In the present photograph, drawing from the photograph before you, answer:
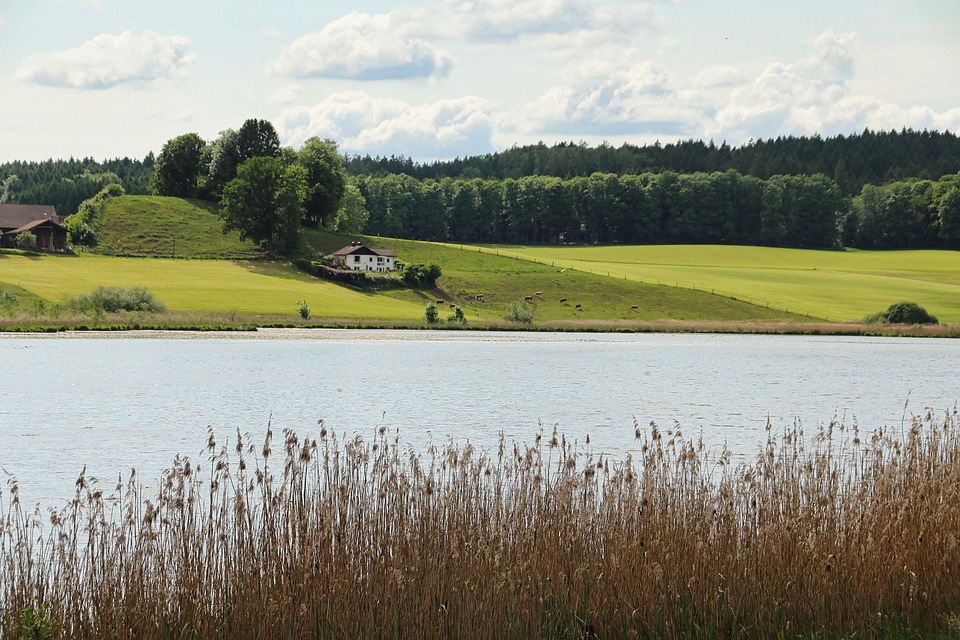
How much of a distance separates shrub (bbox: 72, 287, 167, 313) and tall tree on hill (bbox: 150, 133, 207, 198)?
77958 mm

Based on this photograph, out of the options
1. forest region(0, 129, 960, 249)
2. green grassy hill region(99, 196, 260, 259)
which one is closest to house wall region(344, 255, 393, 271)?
green grassy hill region(99, 196, 260, 259)

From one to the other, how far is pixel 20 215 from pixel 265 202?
39.2 m

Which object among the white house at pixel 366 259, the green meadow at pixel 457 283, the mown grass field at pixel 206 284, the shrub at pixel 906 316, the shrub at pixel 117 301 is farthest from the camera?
the white house at pixel 366 259

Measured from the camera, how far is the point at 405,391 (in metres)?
35.2

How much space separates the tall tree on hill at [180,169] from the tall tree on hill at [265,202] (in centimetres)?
3741

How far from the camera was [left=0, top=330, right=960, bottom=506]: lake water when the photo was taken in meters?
23.2

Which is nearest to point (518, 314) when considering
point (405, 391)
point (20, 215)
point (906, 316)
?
point (906, 316)

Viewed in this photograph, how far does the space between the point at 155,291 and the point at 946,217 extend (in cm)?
13061

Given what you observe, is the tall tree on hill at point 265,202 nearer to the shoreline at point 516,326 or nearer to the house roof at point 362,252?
the house roof at point 362,252

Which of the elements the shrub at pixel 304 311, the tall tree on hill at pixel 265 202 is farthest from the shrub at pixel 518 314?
the tall tree on hill at pixel 265 202

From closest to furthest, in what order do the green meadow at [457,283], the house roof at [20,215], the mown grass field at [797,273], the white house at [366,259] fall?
the green meadow at [457,283], the mown grass field at [797,273], the white house at [366,259], the house roof at [20,215]

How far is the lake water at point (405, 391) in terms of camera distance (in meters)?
23.2

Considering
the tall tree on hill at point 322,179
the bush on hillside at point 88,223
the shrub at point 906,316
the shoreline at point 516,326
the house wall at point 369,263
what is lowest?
the shoreline at point 516,326

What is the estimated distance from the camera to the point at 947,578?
1098cm
